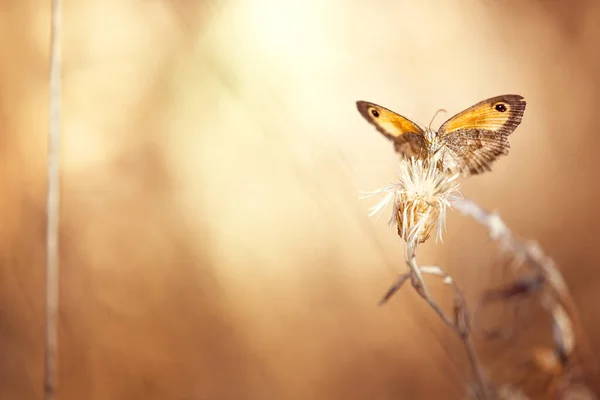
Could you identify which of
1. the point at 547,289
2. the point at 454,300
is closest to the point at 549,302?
the point at 547,289

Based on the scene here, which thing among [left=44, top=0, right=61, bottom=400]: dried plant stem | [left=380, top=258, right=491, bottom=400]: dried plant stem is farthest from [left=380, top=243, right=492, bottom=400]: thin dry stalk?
[left=44, top=0, right=61, bottom=400]: dried plant stem

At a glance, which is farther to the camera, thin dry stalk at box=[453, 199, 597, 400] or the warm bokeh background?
the warm bokeh background

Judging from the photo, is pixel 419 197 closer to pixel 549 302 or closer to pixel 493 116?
pixel 493 116

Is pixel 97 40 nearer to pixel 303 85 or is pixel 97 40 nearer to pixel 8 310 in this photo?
pixel 303 85

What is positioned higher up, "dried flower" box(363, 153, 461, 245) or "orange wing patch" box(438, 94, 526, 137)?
"orange wing patch" box(438, 94, 526, 137)

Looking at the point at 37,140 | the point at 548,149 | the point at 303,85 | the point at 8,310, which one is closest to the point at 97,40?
the point at 37,140

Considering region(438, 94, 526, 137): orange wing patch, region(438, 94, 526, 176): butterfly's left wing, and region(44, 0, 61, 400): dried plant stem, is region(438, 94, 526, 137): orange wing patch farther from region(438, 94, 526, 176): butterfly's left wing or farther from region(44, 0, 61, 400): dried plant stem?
region(44, 0, 61, 400): dried plant stem

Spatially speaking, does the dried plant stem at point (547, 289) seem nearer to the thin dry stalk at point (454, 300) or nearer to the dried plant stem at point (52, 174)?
the thin dry stalk at point (454, 300)

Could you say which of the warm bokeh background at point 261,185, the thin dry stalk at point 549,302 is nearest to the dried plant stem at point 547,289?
the thin dry stalk at point 549,302
